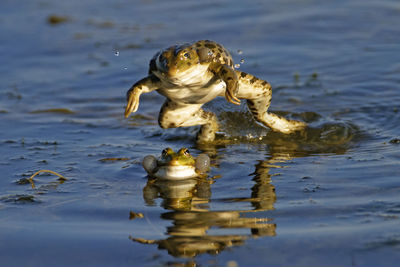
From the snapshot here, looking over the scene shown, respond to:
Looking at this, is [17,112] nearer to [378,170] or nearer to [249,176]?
[249,176]

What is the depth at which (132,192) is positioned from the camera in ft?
18.4

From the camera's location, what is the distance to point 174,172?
5844 millimetres

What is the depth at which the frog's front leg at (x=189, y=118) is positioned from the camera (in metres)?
6.88

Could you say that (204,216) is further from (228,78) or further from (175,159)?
(228,78)

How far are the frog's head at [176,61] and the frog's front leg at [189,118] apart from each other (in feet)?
3.02

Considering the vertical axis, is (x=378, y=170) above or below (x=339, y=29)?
below

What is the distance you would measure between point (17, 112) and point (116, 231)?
182 inches

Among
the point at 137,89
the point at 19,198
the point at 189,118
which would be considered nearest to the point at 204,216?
the point at 19,198

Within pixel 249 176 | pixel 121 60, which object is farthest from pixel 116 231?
pixel 121 60

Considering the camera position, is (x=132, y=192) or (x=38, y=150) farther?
(x=38, y=150)

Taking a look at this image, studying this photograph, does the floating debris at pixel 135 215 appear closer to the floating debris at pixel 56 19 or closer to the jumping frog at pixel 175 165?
the jumping frog at pixel 175 165

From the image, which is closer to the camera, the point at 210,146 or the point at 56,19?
the point at 210,146

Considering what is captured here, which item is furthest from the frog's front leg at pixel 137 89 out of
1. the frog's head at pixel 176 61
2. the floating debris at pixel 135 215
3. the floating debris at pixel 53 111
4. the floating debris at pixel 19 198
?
the floating debris at pixel 53 111

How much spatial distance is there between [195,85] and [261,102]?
121 cm
